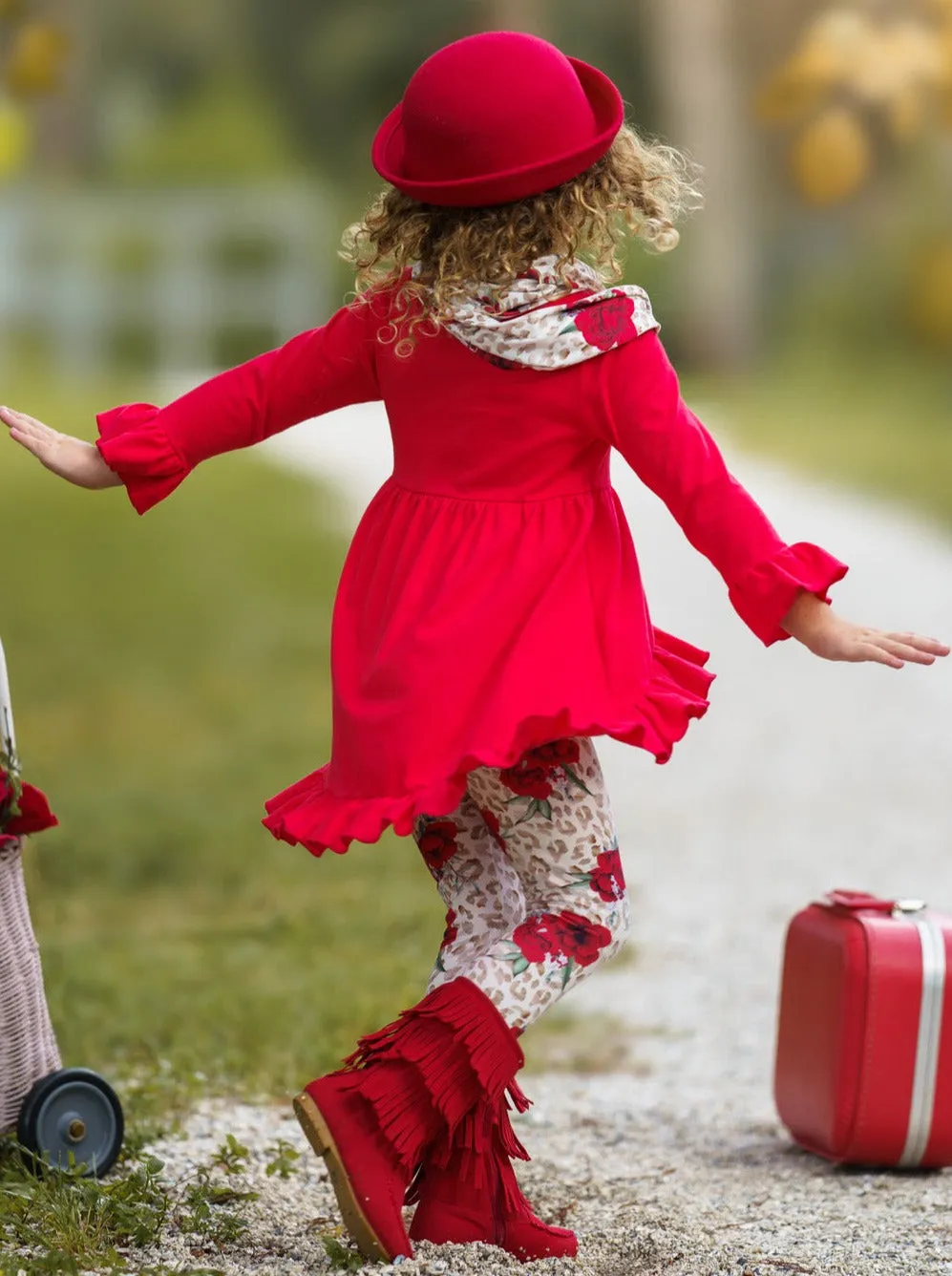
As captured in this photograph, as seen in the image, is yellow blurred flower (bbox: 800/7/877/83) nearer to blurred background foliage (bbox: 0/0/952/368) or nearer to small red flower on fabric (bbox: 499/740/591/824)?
small red flower on fabric (bbox: 499/740/591/824)

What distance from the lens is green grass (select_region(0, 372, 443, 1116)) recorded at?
365 cm

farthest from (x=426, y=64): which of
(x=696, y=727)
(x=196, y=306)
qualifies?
(x=196, y=306)

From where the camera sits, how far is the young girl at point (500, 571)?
7.29 feet

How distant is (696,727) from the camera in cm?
673

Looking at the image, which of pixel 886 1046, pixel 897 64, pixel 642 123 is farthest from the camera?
pixel 642 123

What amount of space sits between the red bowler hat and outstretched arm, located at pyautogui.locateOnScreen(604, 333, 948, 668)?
234mm

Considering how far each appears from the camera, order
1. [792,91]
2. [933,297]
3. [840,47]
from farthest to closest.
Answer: [933,297] → [840,47] → [792,91]

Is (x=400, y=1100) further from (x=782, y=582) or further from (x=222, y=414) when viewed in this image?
(x=222, y=414)

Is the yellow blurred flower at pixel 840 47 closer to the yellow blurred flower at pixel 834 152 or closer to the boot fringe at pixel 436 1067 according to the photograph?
the yellow blurred flower at pixel 834 152

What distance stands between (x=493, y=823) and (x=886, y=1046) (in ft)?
2.71

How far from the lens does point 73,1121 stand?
2674mm

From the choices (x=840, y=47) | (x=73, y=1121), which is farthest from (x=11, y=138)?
(x=73, y=1121)

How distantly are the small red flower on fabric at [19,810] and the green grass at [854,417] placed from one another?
27.2 ft

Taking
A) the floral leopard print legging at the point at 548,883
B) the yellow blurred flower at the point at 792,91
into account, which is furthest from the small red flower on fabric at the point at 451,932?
the yellow blurred flower at the point at 792,91
